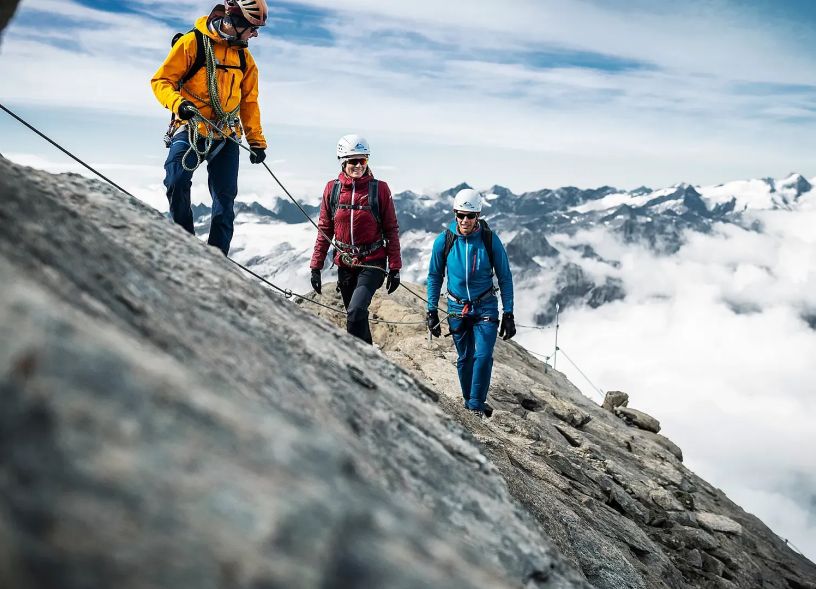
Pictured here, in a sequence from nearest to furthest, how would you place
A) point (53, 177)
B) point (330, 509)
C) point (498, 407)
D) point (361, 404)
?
point (330, 509), point (361, 404), point (53, 177), point (498, 407)

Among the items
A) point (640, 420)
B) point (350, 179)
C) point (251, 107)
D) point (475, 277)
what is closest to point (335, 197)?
point (350, 179)

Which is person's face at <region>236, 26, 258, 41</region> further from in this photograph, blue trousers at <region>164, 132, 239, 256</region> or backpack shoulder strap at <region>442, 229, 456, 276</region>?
backpack shoulder strap at <region>442, 229, 456, 276</region>

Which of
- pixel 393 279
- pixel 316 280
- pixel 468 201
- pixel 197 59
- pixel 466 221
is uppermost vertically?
pixel 197 59

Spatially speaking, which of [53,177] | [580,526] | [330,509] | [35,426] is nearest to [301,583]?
[330,509]

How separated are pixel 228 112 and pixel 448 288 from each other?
4511 mm

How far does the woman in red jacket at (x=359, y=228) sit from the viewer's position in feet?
32.8

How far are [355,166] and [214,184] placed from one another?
80.3 inches

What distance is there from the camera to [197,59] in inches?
349

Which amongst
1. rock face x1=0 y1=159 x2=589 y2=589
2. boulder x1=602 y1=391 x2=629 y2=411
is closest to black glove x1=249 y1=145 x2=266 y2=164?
rock face x1=0 y1=159 x2=589 y2=589

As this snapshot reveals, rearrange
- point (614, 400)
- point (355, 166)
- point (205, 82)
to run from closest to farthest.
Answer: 1. point (205, 82)
2. point (355, 166)
3. point (614, 400)

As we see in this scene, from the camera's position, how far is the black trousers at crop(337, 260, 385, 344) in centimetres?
1015

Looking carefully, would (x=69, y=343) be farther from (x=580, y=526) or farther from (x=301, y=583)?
(x=580, y=526)

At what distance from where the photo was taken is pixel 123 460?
2.03 m

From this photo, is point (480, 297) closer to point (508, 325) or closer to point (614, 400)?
point (508, 325)
